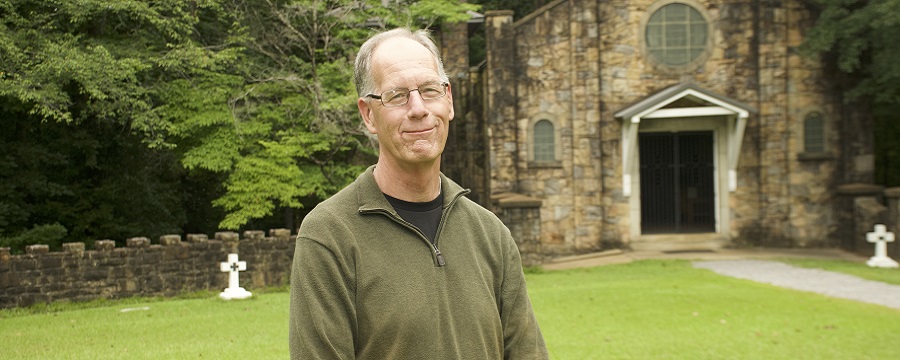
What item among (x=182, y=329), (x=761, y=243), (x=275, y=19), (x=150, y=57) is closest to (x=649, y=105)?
(x=761, y=243)

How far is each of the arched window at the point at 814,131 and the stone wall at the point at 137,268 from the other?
13259 millimetres

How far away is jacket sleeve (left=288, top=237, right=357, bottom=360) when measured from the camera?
2.48 m

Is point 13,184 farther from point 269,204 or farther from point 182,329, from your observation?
point 182,329

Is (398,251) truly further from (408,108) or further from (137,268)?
(137,268)


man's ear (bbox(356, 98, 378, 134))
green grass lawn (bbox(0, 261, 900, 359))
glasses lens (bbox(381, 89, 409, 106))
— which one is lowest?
green grass lawn (bbox(0, 261, 900, 359))

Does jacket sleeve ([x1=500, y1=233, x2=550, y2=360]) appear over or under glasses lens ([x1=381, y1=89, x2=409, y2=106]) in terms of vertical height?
under

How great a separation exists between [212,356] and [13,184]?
472 inches

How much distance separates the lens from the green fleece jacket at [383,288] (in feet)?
8.27

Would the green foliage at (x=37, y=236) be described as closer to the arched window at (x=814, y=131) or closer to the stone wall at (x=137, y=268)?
the stone wall at (x=137, y=268)

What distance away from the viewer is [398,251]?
264 cm

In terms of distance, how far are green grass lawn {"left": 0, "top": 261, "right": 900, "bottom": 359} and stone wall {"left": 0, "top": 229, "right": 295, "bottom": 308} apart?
36 cm

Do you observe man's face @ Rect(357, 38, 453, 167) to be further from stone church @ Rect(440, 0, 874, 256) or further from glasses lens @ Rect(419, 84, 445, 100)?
stone church @ Rect(440, 0, 874, 256)

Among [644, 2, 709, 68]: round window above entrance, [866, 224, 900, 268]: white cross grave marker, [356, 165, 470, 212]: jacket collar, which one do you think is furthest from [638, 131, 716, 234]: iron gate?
[356, 165, 470, 212]: jacket collar

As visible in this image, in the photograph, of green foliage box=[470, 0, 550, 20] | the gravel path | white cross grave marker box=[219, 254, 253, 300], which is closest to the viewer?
the gravel path
